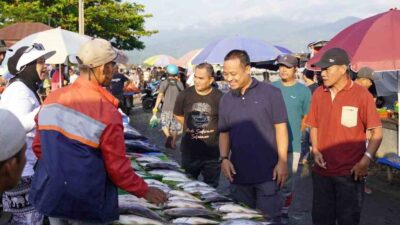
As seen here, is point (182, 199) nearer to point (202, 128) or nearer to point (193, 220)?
point (193, 220)

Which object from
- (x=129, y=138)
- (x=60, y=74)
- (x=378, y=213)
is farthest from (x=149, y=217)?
(x=60, y=74)

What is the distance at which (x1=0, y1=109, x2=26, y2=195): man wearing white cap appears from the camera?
1802 millimetres

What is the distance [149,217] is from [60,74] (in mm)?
8418

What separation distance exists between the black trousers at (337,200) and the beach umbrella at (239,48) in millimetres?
9548

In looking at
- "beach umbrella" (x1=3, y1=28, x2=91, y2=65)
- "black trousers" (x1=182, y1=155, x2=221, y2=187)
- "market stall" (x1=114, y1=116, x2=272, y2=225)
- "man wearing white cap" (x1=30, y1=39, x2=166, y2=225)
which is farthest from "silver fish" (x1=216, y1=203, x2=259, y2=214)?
"beach umbrella" (x1=3, y1=28, x2=91, y2=65)

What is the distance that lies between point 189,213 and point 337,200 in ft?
5.06

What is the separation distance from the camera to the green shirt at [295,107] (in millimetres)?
5996

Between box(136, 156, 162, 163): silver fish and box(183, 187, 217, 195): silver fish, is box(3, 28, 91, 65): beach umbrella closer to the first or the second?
box(136, 156, 162, 163): silver fish

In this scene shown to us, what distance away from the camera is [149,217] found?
3.70 meters

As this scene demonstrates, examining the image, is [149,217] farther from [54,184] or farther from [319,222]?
[319,222]

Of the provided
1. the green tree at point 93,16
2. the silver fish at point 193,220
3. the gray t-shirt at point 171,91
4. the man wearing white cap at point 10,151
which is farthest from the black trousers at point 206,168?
the green tree at point 93,16

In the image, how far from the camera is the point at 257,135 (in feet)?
14.3

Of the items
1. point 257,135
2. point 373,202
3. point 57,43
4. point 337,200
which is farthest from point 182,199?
point 57,43

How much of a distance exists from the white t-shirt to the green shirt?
3.14m
